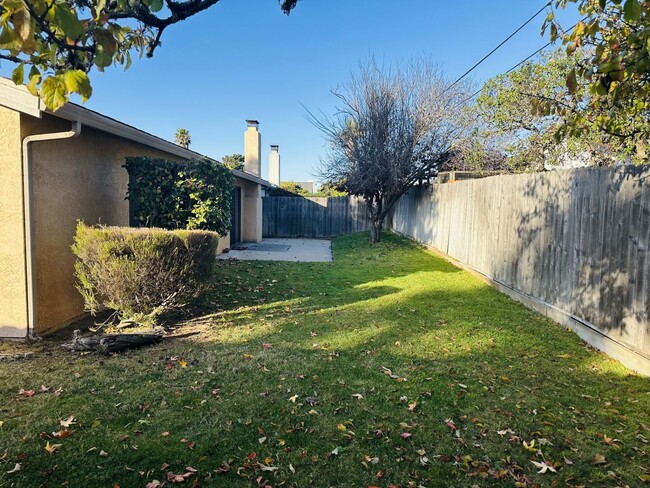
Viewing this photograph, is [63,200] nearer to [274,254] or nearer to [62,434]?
[62,434]

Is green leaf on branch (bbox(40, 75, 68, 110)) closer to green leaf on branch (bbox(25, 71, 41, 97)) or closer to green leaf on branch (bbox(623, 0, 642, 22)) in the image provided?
green leaf on branch (bbox(25, 71, 41, 97))

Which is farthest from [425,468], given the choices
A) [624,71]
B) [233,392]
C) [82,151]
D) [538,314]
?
[82,151]

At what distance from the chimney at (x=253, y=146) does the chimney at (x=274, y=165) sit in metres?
11.5

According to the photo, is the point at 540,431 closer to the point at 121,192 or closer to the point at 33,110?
the point at 33,110

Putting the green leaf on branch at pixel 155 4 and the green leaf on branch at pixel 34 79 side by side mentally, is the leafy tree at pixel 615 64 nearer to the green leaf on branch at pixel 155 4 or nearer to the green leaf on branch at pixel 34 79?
the green leaf on branch at pixel 155 4

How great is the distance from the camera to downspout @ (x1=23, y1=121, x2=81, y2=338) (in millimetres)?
5059

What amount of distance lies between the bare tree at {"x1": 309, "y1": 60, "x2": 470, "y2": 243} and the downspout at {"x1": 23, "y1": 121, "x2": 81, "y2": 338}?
10.8 metres

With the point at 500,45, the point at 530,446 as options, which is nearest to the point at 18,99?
the point at 530,446

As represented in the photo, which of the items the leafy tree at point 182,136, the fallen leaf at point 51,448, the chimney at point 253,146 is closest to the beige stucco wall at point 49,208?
the fallen leaf at point 51,448

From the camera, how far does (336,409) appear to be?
3.48 metres

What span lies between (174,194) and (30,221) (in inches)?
95.5

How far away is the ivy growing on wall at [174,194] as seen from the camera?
716cm

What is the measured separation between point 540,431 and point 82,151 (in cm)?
663

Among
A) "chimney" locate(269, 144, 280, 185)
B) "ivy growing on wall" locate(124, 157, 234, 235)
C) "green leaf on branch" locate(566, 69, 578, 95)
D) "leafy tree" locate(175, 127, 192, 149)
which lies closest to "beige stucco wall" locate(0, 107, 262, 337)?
"ivy growing on wall" locate(124, 157, 234, 235)
